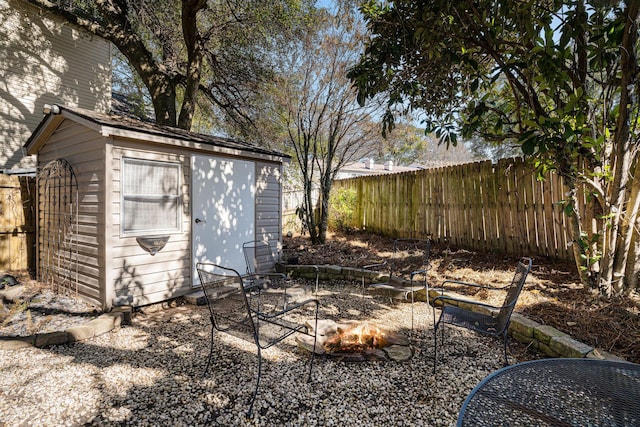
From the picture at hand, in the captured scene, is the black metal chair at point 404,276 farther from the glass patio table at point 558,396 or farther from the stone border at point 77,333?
the stone border at point 77,333

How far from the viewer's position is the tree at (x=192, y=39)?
21.9ft

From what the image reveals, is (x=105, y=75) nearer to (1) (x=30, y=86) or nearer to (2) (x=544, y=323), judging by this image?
(1) (x=30, y=86)

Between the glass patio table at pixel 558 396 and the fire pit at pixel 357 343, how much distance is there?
151cm

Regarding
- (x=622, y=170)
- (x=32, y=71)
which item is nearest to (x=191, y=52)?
(x=32, y=71)

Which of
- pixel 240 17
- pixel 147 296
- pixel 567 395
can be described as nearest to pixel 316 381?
pixel 567 395

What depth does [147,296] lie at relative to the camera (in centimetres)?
434

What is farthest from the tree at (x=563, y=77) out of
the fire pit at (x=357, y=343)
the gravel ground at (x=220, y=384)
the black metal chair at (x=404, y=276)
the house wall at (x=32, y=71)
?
the house wall at (x=32, y=71)

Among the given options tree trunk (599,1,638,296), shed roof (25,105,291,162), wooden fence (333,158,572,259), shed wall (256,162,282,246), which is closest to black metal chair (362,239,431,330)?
wooden fence (333,158,572,259)

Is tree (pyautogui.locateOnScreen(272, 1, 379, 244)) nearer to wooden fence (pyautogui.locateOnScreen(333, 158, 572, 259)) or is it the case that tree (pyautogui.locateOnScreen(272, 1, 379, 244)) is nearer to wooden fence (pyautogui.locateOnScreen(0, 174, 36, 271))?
wooden fence (pyautogui.locateOnScreen(333, 158, 572, 259))

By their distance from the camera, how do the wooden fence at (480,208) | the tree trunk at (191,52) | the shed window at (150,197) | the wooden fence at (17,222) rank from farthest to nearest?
1. the tree trunk at (191,52)
2. the wooden fence at (17,222)
3. the wooden fence at (480,208)
4. the shed window at (150,197)

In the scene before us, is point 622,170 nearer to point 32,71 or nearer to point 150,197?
point 150,197

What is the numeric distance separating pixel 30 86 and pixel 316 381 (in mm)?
10288

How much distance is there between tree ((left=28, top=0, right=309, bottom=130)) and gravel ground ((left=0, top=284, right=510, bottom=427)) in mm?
5796

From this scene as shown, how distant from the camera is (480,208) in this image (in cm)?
586
